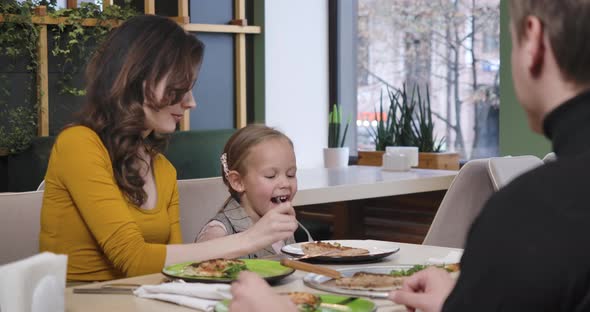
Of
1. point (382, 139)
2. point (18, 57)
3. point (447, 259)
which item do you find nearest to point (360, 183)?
point (382, 139)

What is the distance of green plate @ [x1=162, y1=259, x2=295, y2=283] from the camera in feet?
5.29

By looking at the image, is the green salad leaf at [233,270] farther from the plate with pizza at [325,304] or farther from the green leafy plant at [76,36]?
the green leafy plant at [76,36]

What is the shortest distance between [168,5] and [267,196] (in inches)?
145

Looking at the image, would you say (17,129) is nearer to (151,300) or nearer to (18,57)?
(18,57)

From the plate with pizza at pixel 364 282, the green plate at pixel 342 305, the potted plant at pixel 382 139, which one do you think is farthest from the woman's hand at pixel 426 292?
the potted plant at pixel 382 139

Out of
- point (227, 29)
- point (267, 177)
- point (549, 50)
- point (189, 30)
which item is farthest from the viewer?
point (227, 29)

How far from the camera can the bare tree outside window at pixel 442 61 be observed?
513 cm

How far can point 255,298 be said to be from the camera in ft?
Answer: 3.71

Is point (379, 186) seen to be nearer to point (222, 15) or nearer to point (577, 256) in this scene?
point (222, 15)

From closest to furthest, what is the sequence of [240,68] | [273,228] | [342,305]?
[342,305] → [273,228] → [240,68]

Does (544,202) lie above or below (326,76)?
A: below

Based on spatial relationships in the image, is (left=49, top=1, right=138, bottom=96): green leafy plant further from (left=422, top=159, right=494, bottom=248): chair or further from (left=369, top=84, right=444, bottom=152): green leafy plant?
(left=422, top=159, right=494, bottom=248): chair

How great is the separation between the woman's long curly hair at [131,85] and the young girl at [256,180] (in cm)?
24

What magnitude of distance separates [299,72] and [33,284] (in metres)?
4.98
